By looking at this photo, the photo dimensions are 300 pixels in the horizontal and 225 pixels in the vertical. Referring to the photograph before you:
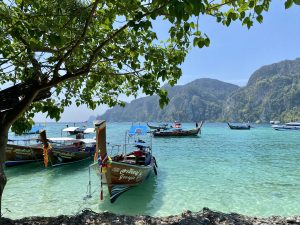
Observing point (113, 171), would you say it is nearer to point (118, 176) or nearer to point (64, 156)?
point (118, 176)

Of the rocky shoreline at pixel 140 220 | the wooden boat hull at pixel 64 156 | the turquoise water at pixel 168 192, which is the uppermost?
the rocky shoreline at pixel 140 220

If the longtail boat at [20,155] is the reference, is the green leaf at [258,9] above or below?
above

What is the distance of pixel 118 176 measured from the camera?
1553 cm

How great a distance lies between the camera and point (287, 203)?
14688 millimetres

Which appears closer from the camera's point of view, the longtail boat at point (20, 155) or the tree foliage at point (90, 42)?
the tree foliage at point (90, 42)

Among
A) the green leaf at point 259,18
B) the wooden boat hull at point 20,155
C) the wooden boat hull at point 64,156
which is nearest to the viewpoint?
the green leaf at point 259,18

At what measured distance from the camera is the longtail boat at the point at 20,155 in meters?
27.2

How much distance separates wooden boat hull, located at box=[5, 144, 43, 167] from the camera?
27.2 metres

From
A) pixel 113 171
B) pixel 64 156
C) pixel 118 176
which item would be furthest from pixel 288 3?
pixel 64 156

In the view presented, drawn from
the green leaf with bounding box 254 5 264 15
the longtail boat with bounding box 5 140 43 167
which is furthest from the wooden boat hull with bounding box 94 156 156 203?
the longtail boat with bounding box 5 140 43 167

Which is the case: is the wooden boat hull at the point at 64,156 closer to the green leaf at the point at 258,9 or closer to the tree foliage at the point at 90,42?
the tree foliage at the point at 90,42

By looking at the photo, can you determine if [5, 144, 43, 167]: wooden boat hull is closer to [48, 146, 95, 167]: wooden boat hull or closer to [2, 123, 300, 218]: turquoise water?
[2, 123, 300, 218]: turquoise water

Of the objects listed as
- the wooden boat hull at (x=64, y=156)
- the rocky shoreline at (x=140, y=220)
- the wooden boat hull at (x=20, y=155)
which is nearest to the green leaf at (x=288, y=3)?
the rocky shoreline at (x=140, y=220)

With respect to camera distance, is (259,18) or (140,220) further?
(140,220)
